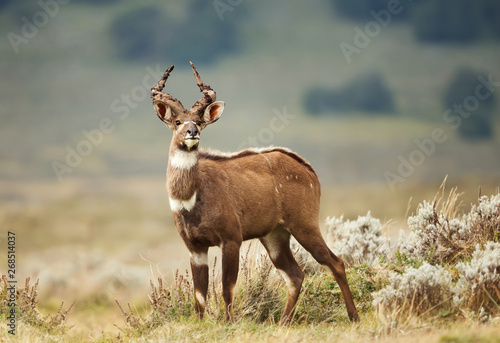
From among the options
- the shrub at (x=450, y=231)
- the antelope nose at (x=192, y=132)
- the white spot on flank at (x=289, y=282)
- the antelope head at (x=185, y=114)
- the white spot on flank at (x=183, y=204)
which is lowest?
the white spot on flank at (x=289, y=282)

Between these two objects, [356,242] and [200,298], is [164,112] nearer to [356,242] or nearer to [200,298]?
[200,298]

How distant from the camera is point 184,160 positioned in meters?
7.87

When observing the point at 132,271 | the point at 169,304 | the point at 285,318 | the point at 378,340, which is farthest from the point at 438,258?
the point at 132,271

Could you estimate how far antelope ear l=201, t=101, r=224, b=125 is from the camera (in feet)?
26.5

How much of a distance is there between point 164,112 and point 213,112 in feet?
2.18

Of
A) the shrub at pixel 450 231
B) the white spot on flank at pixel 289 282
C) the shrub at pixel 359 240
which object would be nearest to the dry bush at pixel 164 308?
the white spot on flank at pixel 289 282

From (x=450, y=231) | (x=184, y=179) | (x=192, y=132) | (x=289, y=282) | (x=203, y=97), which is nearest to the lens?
(x=192, y=132)

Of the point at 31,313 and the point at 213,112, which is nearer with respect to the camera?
the point at 213,112

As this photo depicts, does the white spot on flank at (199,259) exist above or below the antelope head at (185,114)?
below

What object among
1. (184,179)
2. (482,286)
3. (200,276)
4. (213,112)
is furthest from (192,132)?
(482,286)

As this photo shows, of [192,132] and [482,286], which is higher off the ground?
[192,132]

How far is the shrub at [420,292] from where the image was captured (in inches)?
310

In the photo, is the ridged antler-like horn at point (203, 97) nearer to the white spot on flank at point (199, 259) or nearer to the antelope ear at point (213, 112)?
the antelope ear at point (213, 112)

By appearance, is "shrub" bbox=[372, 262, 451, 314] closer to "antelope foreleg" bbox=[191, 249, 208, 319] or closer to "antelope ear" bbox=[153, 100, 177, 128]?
"antelope foreleg" bbox=[191, 249, 208, 319]
